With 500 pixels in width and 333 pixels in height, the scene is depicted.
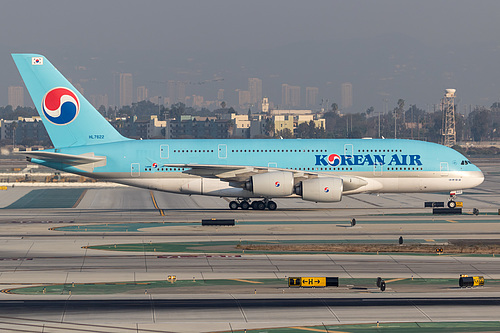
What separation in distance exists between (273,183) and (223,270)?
21.5 m

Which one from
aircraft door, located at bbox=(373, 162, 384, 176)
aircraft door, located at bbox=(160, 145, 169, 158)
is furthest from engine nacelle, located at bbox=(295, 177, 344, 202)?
aircraft door, located at bbox=(160, 145, 169, 158)

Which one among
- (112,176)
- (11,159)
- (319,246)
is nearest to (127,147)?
(112,176)

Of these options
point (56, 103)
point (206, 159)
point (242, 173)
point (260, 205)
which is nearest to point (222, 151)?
point (206, 159)

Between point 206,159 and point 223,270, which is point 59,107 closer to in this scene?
point 206,159

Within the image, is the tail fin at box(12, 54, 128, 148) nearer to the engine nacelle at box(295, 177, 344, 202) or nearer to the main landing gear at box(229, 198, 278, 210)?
the main landing gear at box(229, 198, 278, 210)

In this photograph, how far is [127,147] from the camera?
2265 inches

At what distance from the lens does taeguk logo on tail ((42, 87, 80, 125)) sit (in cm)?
5712

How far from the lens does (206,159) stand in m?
57.4

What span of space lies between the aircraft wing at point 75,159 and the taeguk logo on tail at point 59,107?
311cm

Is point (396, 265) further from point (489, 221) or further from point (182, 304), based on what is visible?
point (489, 221)

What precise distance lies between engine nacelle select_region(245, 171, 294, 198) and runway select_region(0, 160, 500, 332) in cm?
196

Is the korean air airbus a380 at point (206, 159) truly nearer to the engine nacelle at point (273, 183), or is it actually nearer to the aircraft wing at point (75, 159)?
the aircraft wing at point (75, 159)

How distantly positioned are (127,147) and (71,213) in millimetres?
7207

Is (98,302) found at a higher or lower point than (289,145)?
lower
